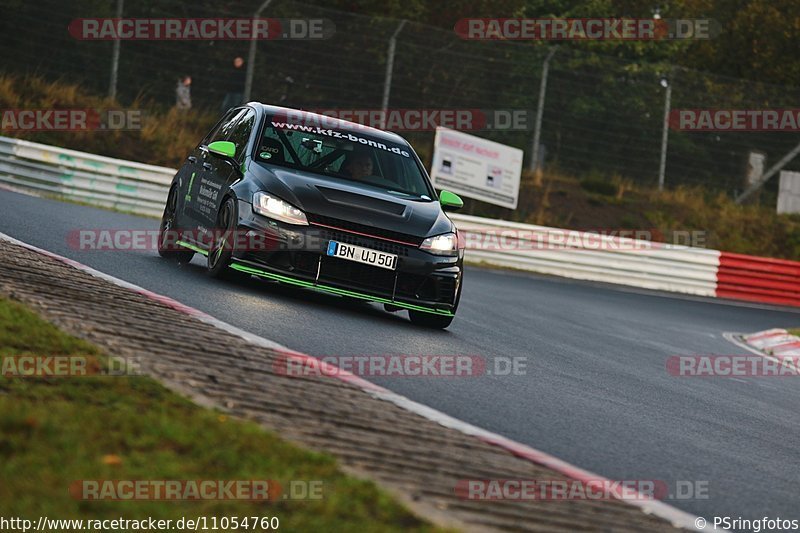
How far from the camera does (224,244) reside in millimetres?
10539

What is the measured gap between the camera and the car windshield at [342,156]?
11062mm

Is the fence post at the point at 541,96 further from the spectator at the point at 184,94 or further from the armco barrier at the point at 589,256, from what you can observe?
the spectator at the point at 184,94

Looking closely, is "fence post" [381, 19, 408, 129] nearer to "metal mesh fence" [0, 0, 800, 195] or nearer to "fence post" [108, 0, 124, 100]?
"metal mesh fence" [0, 0, 800, 195]

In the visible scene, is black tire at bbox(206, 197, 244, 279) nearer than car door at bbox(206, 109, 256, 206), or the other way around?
black tire at bbox(206, 197, 244, 279)

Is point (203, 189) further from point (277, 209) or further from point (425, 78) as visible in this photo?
point (425, 78)

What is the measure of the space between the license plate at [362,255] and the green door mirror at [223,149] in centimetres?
154

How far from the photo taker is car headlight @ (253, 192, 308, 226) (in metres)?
10.1

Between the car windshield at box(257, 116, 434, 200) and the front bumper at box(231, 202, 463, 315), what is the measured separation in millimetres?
943

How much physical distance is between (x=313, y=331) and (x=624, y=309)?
430 inches

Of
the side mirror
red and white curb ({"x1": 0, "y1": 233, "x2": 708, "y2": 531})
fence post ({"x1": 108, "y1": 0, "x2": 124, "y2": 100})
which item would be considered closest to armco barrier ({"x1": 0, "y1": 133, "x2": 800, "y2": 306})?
fence post ({"x1": 108, "y1": 0, "x2": 124, "y2": 100})

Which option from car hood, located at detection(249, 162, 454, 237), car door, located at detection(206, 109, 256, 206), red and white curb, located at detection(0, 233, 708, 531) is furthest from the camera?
car door, located at detection(206, 109, 256, 206)

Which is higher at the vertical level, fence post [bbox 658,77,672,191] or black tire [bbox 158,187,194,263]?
fence post [bbox 658,77,672,191]

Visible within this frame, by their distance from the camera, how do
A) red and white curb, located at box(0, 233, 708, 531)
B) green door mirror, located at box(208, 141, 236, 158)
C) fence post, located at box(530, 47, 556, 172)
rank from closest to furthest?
red and white curb, located at box(0, 233, 708, 531) → green door mirror, located at box(208, 141, 236, 158) → fence post, located at box(530, 47, 556, 172)

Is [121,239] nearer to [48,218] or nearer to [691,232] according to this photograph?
[48,218]
